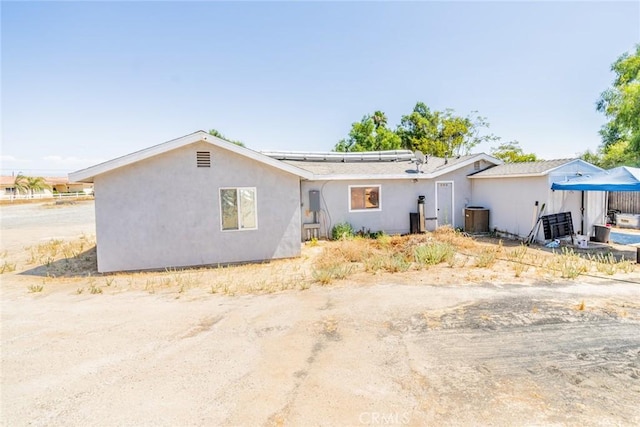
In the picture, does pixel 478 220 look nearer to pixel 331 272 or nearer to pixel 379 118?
pixel 331 272

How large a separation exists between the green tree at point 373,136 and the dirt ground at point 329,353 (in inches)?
1043

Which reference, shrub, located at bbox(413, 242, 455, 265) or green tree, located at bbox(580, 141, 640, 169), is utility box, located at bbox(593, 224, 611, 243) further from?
green tree, located at bbox(580, 141, 640, 169)

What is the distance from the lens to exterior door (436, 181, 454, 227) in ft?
45.8

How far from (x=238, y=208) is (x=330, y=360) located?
6.40 metres

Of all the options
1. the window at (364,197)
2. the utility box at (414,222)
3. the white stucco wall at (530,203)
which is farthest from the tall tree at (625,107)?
the window at (364,197)

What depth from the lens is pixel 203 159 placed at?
29.1 feet

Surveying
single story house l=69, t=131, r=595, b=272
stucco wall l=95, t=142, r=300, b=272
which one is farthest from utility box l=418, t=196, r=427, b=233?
stucco wall l=95, t=142, r=300, b=272

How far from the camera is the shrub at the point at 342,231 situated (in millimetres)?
12227

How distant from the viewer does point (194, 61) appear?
45.6 ft

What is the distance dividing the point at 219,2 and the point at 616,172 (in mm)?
14949

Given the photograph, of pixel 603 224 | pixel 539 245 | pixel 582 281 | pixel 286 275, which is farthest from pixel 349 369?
pixel 603 224

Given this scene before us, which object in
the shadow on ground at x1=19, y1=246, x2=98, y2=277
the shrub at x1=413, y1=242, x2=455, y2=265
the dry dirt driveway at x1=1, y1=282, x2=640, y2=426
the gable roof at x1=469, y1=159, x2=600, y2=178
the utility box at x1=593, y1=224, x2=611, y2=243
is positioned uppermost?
the gable roof at x1=469, y1=159, x2=600, y2=178

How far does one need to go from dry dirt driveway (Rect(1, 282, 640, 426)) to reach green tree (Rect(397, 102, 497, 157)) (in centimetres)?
2763

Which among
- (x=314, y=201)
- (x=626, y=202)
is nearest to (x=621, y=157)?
(x=626, y=202)
